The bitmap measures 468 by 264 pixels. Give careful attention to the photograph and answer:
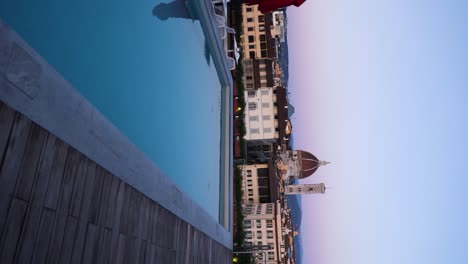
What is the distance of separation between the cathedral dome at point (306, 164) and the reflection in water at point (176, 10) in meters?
84.5

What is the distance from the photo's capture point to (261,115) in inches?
2995

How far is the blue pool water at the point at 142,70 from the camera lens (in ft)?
18.0

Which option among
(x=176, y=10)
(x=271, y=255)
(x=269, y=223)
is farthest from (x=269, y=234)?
(x=176, y=10)

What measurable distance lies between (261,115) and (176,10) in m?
63.2

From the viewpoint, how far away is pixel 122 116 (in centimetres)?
780

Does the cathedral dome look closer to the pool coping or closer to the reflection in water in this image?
the reflection in water

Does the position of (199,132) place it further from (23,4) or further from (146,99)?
(23,4)

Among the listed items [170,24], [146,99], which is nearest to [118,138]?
[146,99]

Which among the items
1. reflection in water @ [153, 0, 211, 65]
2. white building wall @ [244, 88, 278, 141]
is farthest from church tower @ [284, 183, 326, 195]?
reflection in water @ [153, 0, 211, 65]

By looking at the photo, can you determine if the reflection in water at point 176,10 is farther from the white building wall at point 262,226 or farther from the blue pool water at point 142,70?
the white building wall at point 262,226

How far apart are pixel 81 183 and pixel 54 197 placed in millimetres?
618

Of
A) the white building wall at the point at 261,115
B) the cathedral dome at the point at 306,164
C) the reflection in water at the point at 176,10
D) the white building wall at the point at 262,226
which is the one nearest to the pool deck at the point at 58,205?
the reflection in water at the point at 176,10

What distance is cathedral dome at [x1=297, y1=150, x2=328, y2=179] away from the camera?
98.5 metres

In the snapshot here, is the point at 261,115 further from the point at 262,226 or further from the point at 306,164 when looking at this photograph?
the point at 306,164
